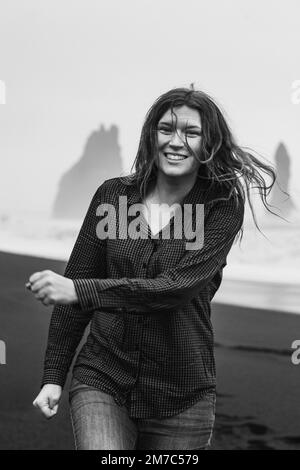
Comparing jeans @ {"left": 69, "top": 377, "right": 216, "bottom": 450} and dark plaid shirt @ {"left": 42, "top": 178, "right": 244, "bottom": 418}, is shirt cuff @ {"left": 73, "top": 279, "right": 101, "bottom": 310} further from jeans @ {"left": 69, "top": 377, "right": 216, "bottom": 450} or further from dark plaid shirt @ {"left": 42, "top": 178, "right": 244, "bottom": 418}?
jeans @ {"left": 69, "top": 377, "right": 216, "bottom": 450}

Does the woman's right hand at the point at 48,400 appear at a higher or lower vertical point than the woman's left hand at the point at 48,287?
lower

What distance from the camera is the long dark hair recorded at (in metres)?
1.76

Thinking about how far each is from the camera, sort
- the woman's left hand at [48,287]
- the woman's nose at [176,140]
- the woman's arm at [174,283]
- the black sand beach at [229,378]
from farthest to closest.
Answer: the black sand beach at [229,378] < the woman's nose at [176,140] < the woman's arm at [174,283] < the woman's left hand at [48,287]

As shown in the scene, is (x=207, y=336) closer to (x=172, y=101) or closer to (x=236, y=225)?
(x=236, y=225)

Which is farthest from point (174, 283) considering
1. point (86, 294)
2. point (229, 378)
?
point (229, 378)

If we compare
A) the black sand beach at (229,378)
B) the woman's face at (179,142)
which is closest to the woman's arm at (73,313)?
the woman's face at (179,142)

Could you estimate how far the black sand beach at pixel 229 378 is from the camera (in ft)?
13.2

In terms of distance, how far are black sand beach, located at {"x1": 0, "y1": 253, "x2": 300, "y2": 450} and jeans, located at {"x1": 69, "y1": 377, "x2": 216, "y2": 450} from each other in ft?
7.10

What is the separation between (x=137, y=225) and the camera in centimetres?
174

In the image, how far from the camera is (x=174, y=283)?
1.62 meters

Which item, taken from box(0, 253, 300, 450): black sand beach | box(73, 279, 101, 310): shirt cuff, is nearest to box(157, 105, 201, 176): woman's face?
box(73, 279, 101, 310): shirt cuff

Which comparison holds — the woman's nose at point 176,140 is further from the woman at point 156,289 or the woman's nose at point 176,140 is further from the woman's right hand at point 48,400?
the woman's right hand at point 48,400

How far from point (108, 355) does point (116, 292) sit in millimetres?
168

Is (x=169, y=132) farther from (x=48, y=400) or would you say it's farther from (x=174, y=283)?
(x=48, y=400)
